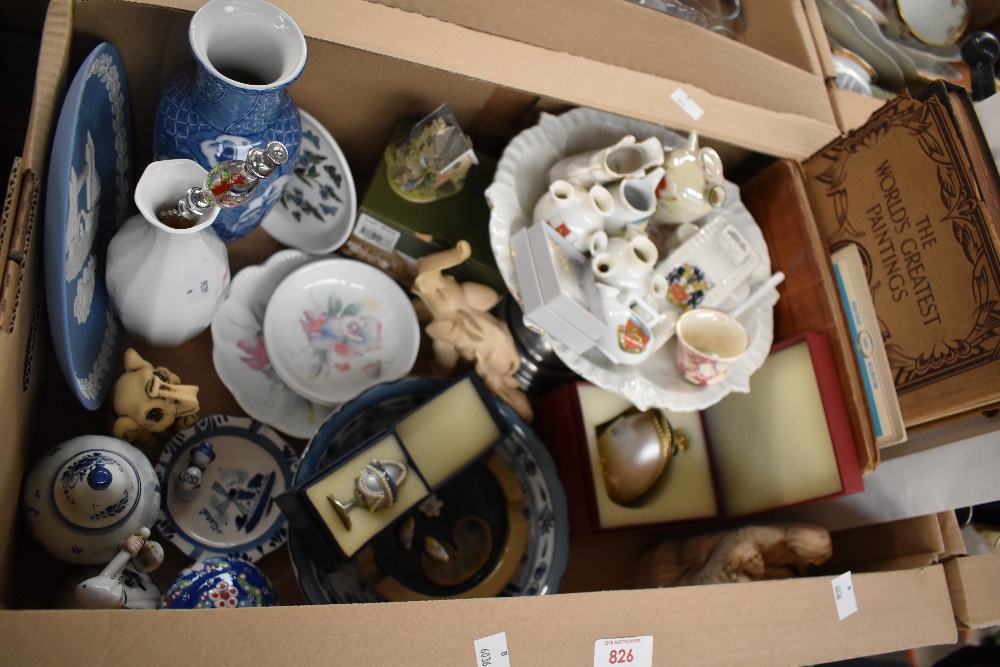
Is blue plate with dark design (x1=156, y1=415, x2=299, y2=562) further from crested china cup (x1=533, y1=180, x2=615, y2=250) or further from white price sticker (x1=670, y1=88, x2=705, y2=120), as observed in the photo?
white price sticker (x1=670, y1=88, x2=705, y2=120)

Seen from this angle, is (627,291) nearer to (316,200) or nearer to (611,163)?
(611,163)

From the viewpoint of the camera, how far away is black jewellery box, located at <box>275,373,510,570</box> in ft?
2.57

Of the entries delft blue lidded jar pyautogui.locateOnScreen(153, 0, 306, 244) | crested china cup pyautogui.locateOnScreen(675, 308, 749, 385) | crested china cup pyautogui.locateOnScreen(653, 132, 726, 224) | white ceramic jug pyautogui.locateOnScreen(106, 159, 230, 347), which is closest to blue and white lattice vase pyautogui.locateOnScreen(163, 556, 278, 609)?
white ceramic jug pyautogui.locateOnScreen(106, 159, 230, 347)

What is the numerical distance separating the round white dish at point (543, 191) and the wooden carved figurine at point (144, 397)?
0.42 meters

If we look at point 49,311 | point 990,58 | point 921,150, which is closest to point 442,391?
point 49,311

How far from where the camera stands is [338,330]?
3.39ft

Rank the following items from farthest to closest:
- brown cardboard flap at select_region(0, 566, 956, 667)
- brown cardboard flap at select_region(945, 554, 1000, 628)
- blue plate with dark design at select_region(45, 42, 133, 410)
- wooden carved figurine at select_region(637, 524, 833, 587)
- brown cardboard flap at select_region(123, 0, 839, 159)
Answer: wooden carved figurine at select_region(637, 524, 833, 587), brown cardboard flap at select_region(945, 554, 1000, 628), brown cardboard flap at select_region(123, 0, 839, 159), blue plate with dark design at select_region(45, 42, 133, 410), brown cardboard flap at select_region(0, 566, 956, 667)

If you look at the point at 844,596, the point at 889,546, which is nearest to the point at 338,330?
the point at 844,596

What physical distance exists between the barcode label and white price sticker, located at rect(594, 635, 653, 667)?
618 mm

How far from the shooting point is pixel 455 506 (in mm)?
993

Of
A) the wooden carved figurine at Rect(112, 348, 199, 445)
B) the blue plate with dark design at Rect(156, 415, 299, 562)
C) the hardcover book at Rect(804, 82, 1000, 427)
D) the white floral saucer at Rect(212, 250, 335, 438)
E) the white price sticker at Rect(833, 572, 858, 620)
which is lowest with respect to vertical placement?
the blue plate with dark design at Rect(156, 415, 299, 562)

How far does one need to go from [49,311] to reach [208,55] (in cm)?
30

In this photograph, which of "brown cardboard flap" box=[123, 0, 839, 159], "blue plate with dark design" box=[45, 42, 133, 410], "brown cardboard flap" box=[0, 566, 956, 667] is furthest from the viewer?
"brown cardboard flap" box=[123, 0, 839, 159]

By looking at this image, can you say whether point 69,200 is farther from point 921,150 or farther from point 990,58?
point 990,58
